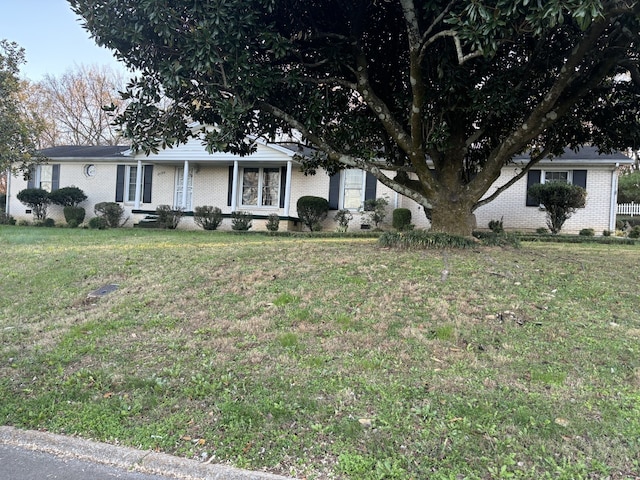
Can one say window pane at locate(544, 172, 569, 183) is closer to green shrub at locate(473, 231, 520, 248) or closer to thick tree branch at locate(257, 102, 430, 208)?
green shrub at locate(473, 231, 520, 248)

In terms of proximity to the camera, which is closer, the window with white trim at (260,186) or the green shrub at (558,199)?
the green shrub at (558,199)

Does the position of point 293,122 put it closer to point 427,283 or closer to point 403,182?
point 403,182

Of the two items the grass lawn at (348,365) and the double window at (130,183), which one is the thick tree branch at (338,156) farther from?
the double window at (130,183)

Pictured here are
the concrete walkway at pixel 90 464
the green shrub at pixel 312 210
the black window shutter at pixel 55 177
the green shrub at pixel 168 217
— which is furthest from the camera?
the black window shutter at pixel 55 177

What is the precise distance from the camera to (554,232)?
1597cm

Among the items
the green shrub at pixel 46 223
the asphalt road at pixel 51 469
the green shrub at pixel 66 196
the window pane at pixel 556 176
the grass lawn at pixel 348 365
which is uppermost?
the window pane at pixel 556 176

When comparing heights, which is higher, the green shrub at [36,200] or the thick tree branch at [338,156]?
the thick tree branch at [338,156]

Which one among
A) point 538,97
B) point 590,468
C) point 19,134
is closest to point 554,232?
point 538,97

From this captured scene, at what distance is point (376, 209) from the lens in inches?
667

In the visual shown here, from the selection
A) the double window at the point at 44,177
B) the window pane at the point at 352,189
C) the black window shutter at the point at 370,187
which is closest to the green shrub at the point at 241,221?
the window pane at the point at 352,189

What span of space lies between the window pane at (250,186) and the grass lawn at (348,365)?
41.7 ft

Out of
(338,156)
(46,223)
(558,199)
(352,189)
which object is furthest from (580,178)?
(46,223)

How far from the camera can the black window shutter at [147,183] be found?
20641mm

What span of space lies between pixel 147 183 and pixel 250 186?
16.5 feet
